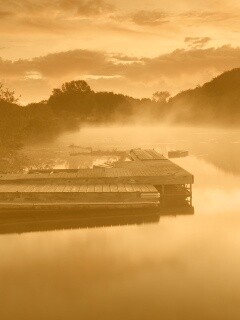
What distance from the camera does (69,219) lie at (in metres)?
18.4

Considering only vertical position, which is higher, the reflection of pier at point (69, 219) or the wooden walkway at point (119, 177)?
the wooden walkway at point (119, 177)

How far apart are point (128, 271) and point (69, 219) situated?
590cm

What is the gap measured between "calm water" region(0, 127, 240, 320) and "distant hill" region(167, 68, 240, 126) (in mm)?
89794

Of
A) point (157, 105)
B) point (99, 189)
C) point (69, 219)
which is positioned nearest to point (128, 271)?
point (69, 219)

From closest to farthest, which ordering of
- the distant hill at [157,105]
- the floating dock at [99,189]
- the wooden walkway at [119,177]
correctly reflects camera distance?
the floating dock at [99,189], the wooden walkway at [119,177], the distant hill at [157,105]

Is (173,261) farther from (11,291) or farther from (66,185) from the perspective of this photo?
(66,185)

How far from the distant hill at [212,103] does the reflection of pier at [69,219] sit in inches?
3464

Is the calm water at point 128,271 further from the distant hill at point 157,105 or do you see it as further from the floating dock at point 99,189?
the distant hill at point 157,105

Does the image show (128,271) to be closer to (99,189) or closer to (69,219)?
(69,219)

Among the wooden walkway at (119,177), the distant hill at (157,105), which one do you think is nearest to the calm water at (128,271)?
the wooden walkway at (119,177)

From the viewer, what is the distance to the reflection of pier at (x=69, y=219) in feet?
57.7

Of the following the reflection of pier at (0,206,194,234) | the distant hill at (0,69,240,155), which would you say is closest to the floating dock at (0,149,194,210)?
the reflection of pier at (0,206,194,234)

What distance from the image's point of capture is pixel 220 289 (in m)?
11.5

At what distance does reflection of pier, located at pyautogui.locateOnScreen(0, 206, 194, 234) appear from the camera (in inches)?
693
